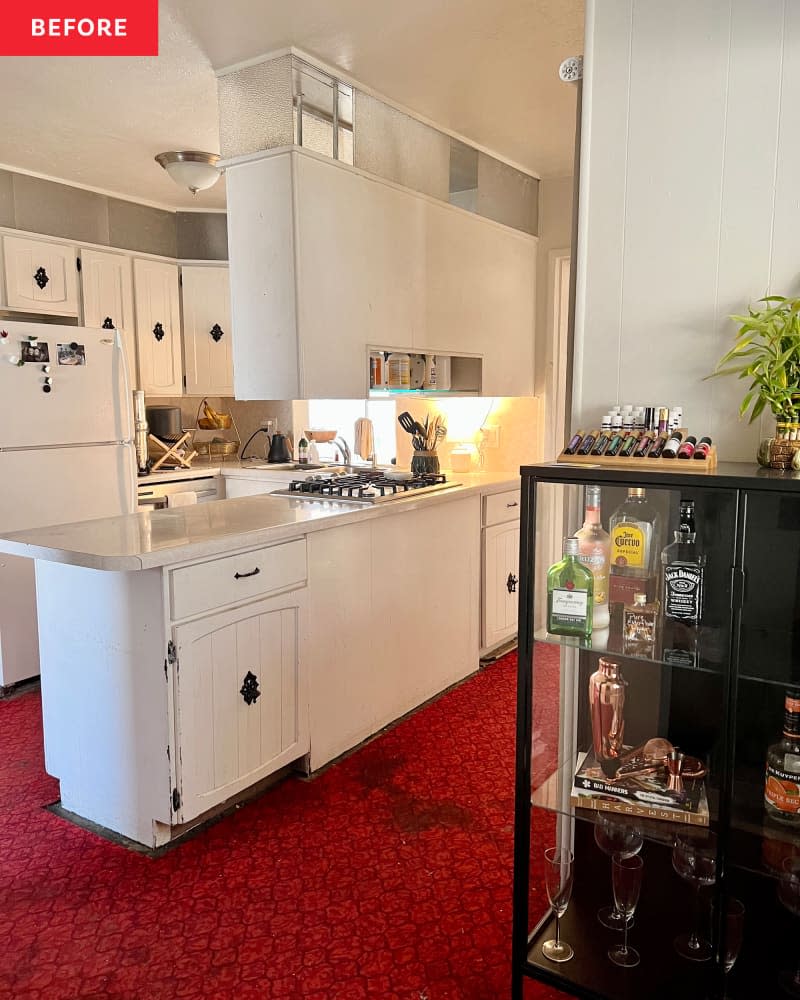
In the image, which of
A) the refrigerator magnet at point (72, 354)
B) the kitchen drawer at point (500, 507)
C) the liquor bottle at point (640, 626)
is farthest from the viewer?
the kitchen drawer at point (500, 507)

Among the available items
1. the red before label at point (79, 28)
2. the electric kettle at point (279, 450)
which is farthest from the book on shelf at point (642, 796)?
the electric kettle at point (279, 450)

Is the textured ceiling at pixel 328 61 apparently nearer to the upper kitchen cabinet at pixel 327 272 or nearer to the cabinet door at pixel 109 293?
the upper kitchen cabinet at pixel 327 272

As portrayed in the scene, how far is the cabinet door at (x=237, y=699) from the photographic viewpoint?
7.29 feet

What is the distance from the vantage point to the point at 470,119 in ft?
11.1

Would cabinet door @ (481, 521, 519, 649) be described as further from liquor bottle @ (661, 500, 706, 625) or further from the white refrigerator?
liquor bottle @ (661, 500, 706, 625)

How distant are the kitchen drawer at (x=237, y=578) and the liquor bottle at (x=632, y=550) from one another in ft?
3.96

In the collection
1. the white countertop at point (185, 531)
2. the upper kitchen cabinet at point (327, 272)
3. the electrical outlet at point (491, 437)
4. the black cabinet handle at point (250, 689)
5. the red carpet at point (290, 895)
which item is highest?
→ the upper kitchen cabinet at point (327, 272)

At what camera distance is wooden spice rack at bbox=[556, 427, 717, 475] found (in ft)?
4.65

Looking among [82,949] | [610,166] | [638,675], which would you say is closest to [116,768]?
[82,949]

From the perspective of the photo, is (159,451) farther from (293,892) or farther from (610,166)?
(610,166)

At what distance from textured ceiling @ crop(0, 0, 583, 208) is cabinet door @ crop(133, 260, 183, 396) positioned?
83 centimetres

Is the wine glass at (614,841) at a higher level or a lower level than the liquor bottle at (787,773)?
lower

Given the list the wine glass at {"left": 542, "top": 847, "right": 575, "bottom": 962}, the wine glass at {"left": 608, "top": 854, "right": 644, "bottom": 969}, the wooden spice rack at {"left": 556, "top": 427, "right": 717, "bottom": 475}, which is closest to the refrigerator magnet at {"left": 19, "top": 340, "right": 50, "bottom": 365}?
the wooden spice rack at {"left": 556, "top": 427, "right": 717, "bottom": 475}

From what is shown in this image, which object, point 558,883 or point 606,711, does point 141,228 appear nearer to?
point 606,711
